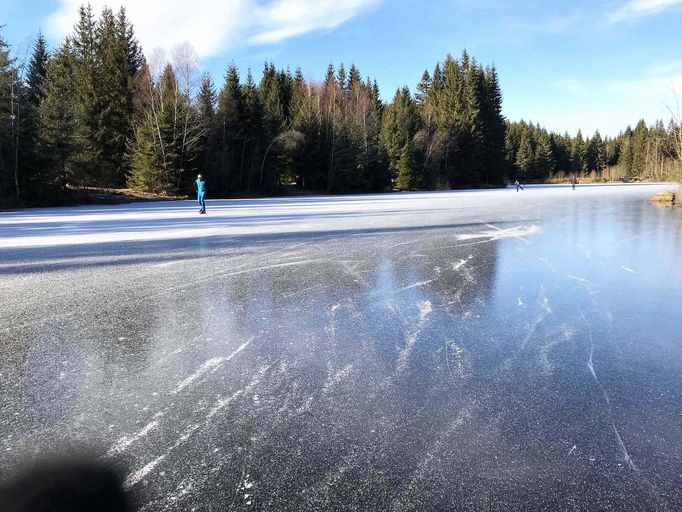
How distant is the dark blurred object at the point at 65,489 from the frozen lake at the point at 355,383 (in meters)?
0.10

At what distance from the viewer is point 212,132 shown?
3869cm

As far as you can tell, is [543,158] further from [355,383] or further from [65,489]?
[65,489]

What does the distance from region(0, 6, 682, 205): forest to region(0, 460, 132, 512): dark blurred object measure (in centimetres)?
2742

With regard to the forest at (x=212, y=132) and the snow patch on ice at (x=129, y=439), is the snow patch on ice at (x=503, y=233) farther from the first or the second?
the forest at (x=212, y=132)

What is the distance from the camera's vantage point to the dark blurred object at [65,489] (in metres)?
2.22

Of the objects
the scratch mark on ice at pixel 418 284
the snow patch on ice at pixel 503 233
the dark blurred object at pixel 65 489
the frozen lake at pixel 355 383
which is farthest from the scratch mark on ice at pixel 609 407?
the snow patch on ice at pixel 503 233

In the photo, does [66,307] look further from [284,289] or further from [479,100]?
[479,100]

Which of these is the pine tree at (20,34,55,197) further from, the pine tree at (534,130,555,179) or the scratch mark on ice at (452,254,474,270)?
the pine tree at (534,130,555,179)

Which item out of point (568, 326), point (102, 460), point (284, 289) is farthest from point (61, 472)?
point (568, 326)

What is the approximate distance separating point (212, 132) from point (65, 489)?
39.4 metres

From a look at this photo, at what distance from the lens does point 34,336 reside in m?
4.65

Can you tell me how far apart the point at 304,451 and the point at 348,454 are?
0.26 metres

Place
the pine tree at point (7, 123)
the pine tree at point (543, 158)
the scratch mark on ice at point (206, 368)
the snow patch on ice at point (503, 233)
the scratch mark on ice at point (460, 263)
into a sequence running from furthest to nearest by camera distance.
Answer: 1. the pine tree at point (543, 158)
2. the pine tree at point (7, 123)
3. the snow patch on ice at point (503, 233)
4. the scratch mark on ice at point (460, 263)
5. the scratch mark on ice at point (206, 368)

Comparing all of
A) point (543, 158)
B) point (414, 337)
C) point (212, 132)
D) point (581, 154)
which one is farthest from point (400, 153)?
point (581, 154)
